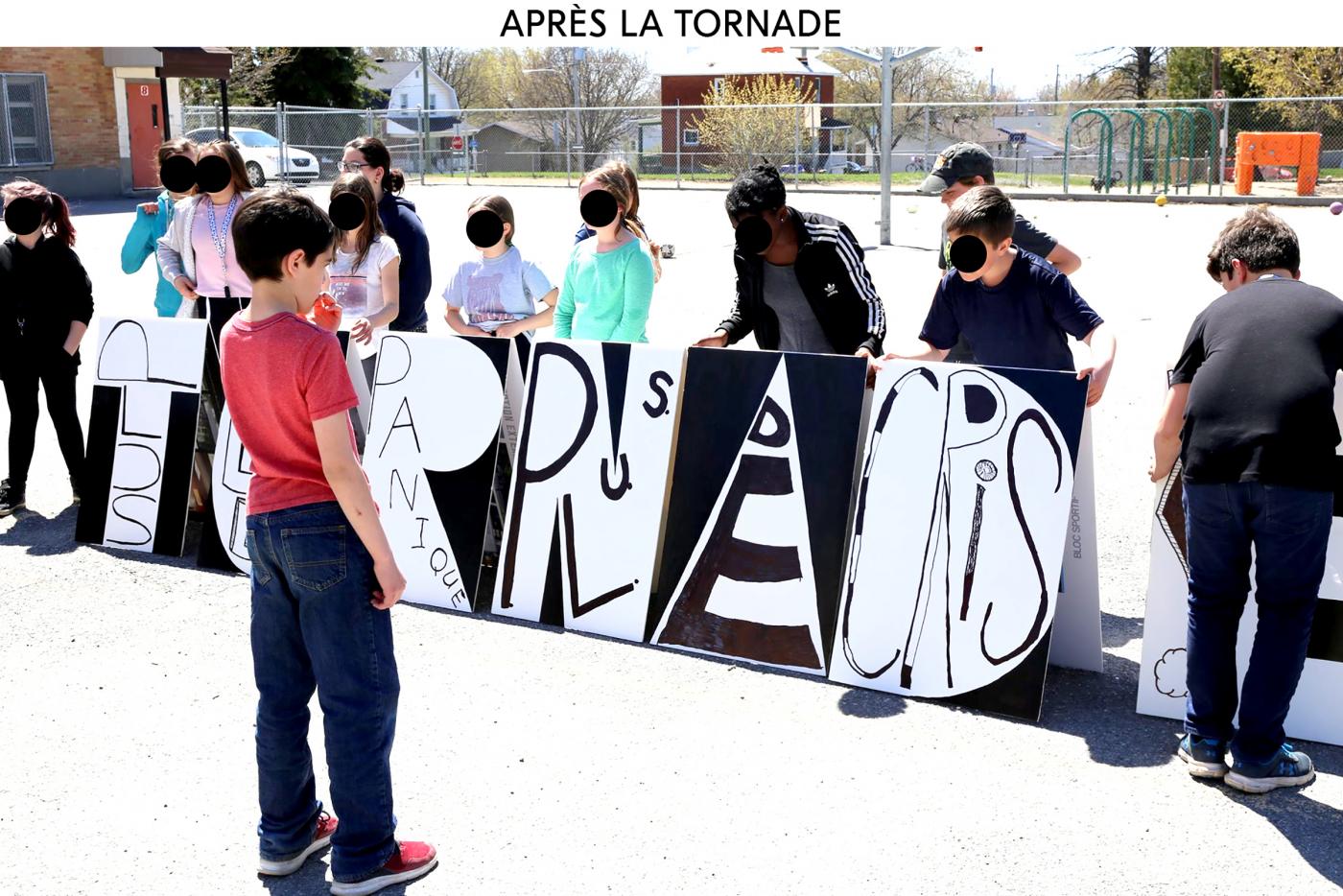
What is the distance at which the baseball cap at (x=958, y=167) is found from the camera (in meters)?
5.86

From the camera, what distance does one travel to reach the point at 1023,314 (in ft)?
16.1

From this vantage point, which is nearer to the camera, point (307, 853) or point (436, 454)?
point (307, 853)

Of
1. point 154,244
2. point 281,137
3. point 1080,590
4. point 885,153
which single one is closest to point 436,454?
point 154,244

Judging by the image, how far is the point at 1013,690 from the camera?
4617 mm

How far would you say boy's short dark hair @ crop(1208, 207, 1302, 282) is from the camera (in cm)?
404

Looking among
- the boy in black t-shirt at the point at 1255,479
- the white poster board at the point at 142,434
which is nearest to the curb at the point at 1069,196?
the white poster board at the point at 142,434

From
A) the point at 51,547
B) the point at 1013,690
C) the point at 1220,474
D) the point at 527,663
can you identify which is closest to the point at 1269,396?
the point at 1220,474

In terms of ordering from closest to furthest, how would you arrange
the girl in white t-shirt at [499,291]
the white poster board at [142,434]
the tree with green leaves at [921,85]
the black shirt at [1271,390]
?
1. the black shirt at [1271,390]
2. the girl in white t-shirt at [499,291]
3. the white poster board at [142,434]
4. the tree with green leaves at [921,85]

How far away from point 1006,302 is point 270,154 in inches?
1328

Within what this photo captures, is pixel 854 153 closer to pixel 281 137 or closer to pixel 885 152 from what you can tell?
pixel 281 137

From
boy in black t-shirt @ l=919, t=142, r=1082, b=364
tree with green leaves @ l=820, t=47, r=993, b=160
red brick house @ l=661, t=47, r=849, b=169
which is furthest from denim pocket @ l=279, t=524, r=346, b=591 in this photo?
tree with green leaves @ l=820, t=47, r=993, b=160

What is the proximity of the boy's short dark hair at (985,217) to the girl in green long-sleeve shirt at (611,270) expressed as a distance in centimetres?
167

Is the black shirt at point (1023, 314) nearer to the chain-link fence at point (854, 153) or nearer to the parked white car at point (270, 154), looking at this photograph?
the chain-link fence at point (854, 153)

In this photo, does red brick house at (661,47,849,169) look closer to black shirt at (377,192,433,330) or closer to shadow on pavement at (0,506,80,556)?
black shirt at (377,192,433,330)
